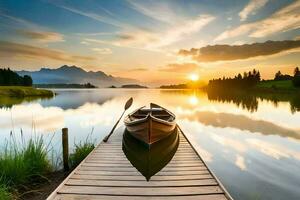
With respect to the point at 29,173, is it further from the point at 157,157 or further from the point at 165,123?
the point at 165,123

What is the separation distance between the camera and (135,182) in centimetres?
719

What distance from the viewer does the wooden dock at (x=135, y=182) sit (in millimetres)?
6273

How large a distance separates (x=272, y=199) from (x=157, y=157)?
13.6 feet

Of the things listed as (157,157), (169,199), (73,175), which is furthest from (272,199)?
(73,175)

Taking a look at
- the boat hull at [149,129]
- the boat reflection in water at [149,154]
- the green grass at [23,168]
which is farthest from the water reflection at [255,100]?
the green grass at [23,168]

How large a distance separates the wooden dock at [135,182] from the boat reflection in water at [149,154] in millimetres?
204

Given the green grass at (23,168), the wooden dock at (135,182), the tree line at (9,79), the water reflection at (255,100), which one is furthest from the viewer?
the tree line at (9,79)

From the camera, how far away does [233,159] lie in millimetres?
13617

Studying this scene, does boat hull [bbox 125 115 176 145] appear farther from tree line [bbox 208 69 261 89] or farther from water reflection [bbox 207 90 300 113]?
tree line [bbox 208 69 261 89]

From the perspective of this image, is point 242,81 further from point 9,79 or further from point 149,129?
point 149,129

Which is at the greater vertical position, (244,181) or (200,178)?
(200,178)

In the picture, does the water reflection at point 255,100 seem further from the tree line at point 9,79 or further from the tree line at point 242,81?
the tree line at point 9,79

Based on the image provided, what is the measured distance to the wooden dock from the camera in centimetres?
627

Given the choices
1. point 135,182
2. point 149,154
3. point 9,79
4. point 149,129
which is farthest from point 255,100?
point 9,79
